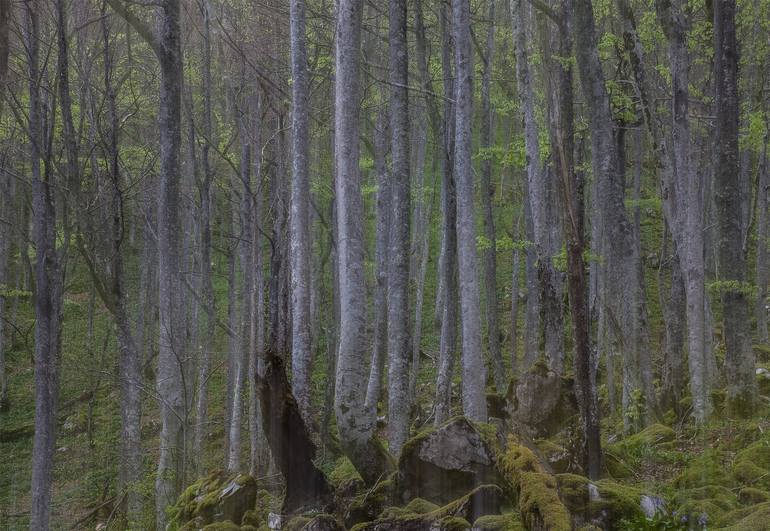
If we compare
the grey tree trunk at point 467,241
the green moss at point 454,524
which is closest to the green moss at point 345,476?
the grey tree trunk at point 467,241

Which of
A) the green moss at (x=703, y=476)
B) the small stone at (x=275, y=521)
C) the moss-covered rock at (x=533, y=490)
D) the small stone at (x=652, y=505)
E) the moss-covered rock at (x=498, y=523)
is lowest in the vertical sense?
the small stone at (x=275, y=521)

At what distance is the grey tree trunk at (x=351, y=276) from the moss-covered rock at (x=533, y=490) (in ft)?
5.52

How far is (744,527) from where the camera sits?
5.09 metres

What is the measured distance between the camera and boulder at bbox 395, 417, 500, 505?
665cm

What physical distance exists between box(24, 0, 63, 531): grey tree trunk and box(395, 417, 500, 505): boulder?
4993 millimetres

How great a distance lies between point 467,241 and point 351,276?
2341 millimetres

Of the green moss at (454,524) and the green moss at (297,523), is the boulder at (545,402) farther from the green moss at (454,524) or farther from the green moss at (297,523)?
the green moss at (454,524)

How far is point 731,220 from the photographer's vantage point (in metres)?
10.0

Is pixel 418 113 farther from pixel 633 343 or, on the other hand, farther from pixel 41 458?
pixel 41 458

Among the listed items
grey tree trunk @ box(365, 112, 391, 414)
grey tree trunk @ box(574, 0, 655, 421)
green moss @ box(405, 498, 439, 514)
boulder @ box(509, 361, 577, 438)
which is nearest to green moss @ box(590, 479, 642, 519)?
green moss @ box(405, 498, 439, 514)

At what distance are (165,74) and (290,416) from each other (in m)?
4.79

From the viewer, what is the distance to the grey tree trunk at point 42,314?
8969 mm

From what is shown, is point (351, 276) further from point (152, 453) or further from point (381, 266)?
point (152, 453)

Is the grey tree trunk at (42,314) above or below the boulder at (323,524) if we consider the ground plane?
above
